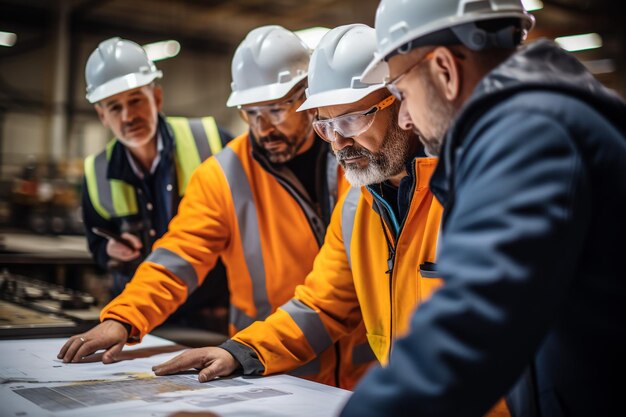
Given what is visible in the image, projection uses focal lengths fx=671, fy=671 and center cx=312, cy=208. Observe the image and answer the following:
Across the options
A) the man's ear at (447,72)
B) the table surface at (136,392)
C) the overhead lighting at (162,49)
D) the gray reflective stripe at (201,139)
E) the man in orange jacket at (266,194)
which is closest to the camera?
the man's ear at (447,72)

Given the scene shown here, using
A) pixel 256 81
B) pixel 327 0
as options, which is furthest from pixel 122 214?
pixel 327 0

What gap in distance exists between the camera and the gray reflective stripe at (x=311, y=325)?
73.6 inches

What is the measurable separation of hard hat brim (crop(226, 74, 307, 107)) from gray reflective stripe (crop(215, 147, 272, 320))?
0.78 ft

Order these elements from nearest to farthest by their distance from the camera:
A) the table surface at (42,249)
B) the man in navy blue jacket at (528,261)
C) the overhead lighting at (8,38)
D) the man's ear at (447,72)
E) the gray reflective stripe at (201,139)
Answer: the man in navy blue jacket at (528,261)
the man's ear at (447,72)
the gray reflective stripe at (201,139)
the table surface at (42,249)
the overhead lighting at (8,38)

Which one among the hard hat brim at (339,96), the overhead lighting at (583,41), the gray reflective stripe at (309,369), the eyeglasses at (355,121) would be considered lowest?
the gray reflective stripe at (309,369)

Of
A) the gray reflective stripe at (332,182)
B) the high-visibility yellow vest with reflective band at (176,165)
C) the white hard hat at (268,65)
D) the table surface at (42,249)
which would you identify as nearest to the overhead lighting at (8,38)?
the table surface at (42,249)

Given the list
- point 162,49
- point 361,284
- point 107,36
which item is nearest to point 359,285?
point 361,284

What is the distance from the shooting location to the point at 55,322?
2.40 meters

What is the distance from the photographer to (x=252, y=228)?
2.36 meters

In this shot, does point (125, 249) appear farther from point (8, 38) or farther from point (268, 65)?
point (8, 38)

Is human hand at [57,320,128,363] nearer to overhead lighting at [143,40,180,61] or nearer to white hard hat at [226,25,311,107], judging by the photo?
white hard hat at [226,25,311,107]

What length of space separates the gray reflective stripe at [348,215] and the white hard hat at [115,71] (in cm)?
141

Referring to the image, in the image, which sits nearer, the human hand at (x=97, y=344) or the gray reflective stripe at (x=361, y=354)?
the human hand at (x=97, y=344)

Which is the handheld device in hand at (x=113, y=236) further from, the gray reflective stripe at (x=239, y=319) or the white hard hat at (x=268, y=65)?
the white hard hat at (x=268, y=65)
